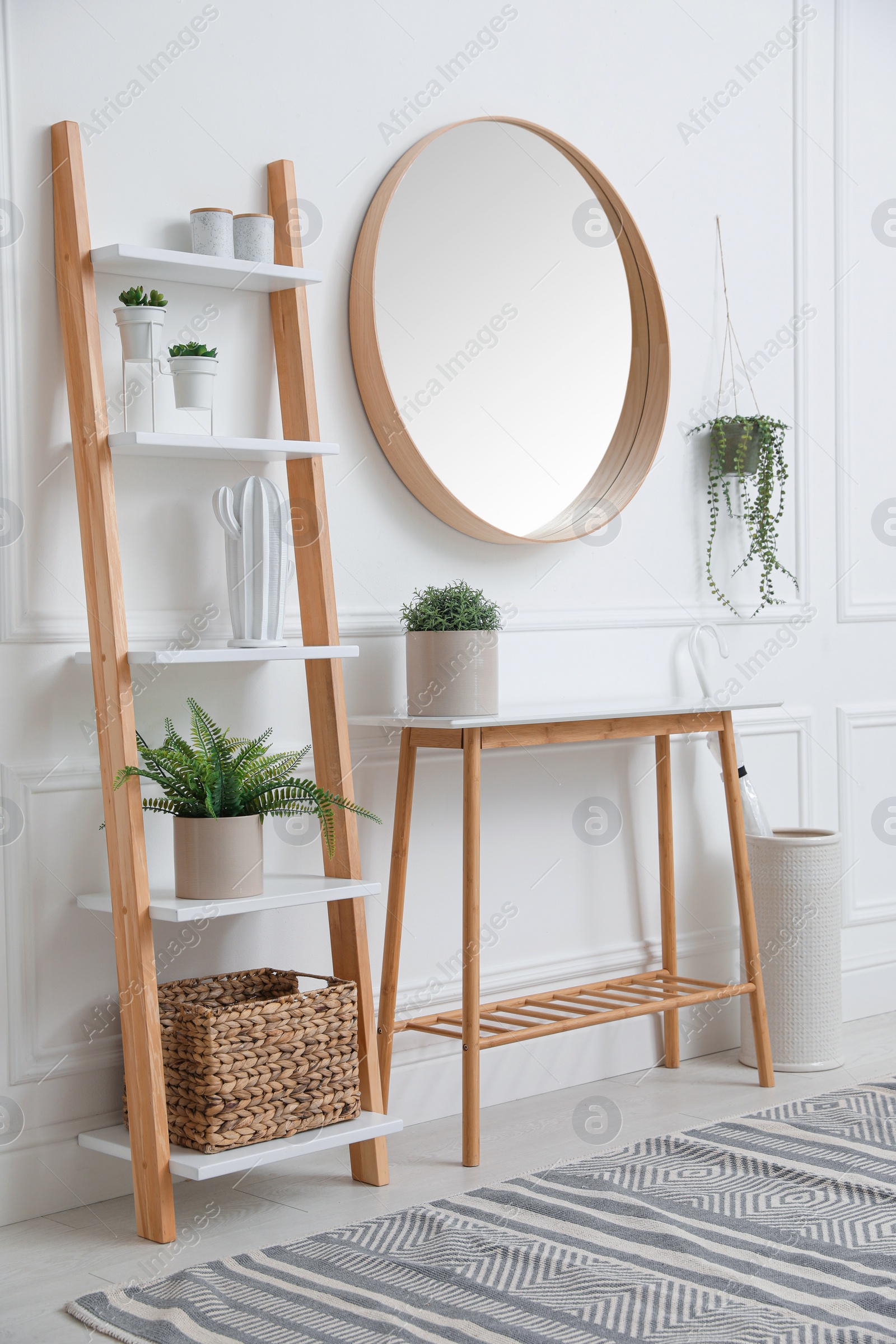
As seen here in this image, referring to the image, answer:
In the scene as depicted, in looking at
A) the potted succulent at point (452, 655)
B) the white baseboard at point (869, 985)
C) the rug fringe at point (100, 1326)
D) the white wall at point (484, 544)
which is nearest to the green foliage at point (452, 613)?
the potted succulent at point (452, 655)

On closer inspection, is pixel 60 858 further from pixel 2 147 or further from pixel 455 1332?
pixel 2 147

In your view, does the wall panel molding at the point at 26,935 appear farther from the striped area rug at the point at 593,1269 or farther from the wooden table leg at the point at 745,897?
the wooden table leg at the point at 745,897

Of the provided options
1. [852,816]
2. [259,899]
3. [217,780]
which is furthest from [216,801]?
[852,816]

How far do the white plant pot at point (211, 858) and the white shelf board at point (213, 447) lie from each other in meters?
0.58

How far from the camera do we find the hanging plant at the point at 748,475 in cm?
314

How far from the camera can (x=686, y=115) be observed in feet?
10.3

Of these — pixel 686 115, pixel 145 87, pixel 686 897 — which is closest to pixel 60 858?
pixel 145 87

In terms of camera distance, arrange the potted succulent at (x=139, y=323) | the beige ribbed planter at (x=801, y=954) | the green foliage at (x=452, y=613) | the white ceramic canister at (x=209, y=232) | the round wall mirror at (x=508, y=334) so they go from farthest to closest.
Answer: the beige ribbed planter at (x=801, y=954), the round wall mirror at (x=508, y=334), the green foliage at (x=452, y=613), the white ceramic canister at (x=209, y=232), the potted succulent at (x=139, y=323)

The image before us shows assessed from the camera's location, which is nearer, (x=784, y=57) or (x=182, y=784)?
(x=182, y=784)

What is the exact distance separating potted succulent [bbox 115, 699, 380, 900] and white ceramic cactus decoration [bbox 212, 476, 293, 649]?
6.4 inches

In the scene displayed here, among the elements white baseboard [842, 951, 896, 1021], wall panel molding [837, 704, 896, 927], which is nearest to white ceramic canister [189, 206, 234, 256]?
wall panel molding [837, 704, 896, 927]

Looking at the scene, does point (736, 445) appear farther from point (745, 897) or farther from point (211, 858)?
point (211, 858)

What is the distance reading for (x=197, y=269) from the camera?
223 cm

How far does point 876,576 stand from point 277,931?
1.96 m
